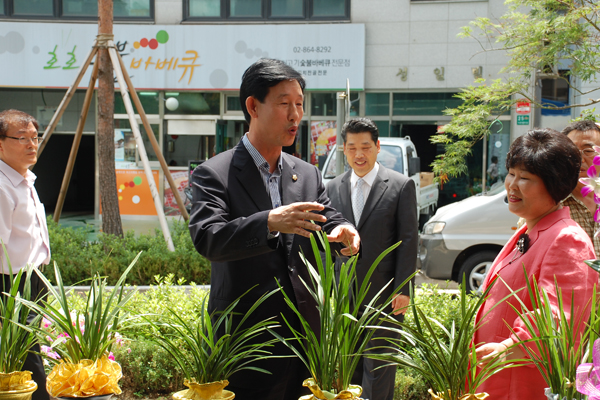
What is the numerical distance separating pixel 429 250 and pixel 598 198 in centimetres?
576

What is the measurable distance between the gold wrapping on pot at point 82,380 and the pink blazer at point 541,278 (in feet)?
3.88

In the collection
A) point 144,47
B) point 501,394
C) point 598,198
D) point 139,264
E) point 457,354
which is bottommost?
point 139,264

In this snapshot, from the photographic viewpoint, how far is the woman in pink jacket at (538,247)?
1.88 metres

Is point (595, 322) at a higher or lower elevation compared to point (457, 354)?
→ higher

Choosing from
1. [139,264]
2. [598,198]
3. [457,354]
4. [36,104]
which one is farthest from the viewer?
[36,104]

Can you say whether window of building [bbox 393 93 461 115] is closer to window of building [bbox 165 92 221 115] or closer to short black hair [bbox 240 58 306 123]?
window of building [bbox 165 92 221 115]

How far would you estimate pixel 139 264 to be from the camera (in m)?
6.50

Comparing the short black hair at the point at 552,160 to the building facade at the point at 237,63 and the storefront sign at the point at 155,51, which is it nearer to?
the building facade at the point at 237,63

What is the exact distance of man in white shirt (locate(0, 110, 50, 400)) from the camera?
3105mm

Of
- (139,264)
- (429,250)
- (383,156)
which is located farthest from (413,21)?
(139,264)

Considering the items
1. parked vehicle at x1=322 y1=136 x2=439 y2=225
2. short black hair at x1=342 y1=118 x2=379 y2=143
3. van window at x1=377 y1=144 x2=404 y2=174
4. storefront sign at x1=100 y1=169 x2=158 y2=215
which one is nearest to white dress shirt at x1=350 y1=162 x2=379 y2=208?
short black hair at x1=342 y1=118 x2=379 y2=143

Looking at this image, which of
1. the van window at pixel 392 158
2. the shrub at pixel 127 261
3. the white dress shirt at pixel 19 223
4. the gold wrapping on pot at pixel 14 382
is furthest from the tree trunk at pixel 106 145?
the gold wrapping on pot at pixel 14 382

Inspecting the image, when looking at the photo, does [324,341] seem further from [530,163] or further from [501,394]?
[530,163]

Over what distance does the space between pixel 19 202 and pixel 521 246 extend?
265 cm
